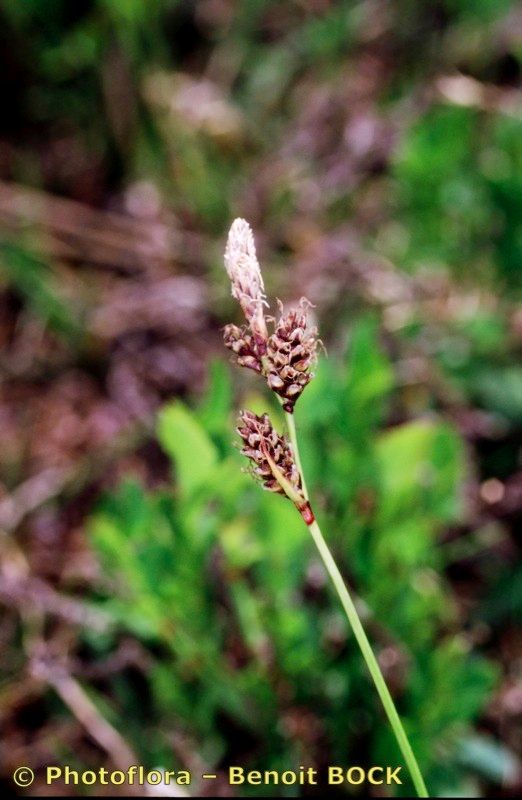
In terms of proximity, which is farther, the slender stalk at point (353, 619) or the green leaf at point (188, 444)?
the green leaf at point (188, 444)

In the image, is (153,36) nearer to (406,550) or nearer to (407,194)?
(407,194)

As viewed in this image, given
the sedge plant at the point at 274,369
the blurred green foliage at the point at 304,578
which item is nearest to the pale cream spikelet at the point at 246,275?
the sedge plant at the point at 274,369

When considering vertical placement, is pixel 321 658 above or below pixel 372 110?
below

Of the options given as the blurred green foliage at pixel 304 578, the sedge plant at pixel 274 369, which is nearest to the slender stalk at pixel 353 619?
the sedge plant at pixel 274 369

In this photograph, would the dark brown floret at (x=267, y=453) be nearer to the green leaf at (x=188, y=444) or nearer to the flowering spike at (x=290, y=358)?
the flowering spike at (x=290, y=358)

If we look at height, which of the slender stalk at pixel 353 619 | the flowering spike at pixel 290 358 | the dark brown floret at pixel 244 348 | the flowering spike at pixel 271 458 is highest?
the dark brown floret at pixel 244 348

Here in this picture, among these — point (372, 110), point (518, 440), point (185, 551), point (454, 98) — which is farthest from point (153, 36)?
point (185, 551)

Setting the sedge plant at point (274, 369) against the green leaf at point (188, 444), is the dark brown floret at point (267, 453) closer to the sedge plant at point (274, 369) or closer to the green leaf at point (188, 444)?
the sedge plant at point (274, 369)

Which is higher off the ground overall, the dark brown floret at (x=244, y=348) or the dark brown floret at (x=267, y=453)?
the dark brown floret at (x=244, y=348)
